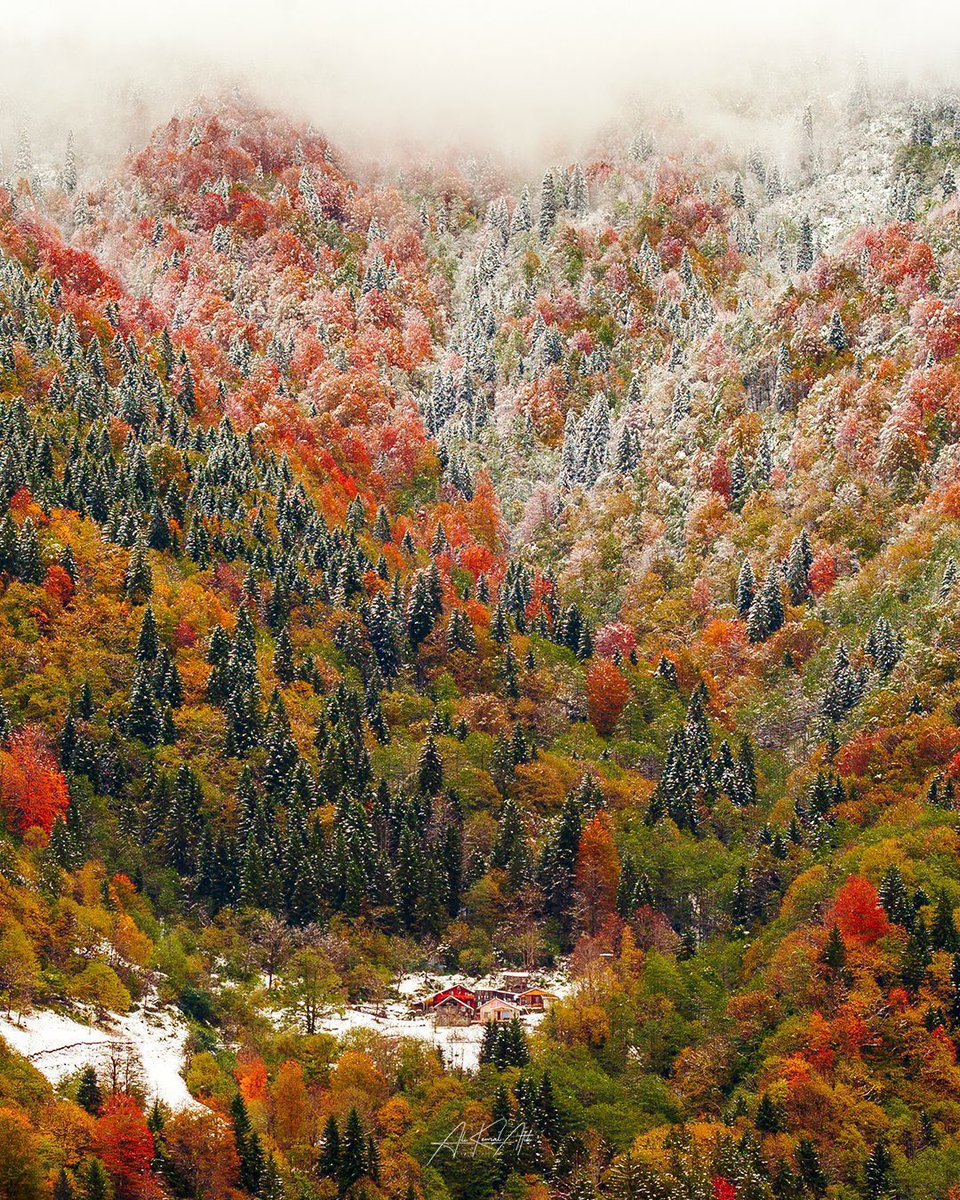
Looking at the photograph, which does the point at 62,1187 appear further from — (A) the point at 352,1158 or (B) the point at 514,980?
(B) the point at 514,980

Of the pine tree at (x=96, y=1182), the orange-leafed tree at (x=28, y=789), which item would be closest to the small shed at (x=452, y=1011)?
the orange-leafed tree at (x=28, y=789)

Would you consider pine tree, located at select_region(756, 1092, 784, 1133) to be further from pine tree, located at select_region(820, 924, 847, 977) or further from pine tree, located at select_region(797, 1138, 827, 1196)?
pine tree, located at select_region(820, 924, 847, 977)

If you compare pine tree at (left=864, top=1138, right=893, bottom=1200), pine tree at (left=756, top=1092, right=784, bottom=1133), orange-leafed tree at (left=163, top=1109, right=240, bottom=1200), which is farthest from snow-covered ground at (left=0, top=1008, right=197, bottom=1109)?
pine tree at (left=864, top=1138, right=893, bottom=1200)

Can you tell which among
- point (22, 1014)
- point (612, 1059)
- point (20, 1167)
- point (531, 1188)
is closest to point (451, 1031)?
point (612, 1059)

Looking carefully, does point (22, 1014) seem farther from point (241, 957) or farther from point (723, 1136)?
point (723, 1136)

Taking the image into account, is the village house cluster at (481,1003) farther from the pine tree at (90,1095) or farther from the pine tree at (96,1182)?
the pine tree at (96,1182)
